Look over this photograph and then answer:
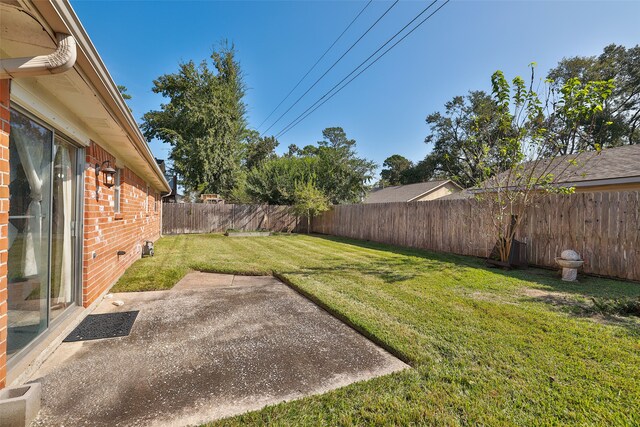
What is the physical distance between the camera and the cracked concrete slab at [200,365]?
5.91ft

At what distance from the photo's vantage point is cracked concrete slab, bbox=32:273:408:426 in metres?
1.80

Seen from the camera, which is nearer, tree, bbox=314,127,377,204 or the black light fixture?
the black light fixture

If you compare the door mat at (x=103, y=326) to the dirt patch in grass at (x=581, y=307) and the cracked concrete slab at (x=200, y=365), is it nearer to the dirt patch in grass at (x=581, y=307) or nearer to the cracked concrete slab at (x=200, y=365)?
the cracked concrete slab at (x=200, y=365)

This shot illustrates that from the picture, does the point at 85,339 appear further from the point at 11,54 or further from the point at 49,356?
the point at 11,54

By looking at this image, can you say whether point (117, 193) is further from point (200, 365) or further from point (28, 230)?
point (200, 365)

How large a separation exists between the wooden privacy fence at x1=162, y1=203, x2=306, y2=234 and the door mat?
1333 centimetres

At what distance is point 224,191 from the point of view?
21.5m

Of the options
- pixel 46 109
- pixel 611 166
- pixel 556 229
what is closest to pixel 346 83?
pixel 556 229

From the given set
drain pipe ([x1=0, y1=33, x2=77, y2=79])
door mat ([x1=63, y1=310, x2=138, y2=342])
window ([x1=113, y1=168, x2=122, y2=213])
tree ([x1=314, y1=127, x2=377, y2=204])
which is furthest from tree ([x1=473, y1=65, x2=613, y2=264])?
tree ([x1=314, y1=127, x2=377, y2=204])

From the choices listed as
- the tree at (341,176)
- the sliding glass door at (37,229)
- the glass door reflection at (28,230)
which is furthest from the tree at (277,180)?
the glass door reflection at (28,230)

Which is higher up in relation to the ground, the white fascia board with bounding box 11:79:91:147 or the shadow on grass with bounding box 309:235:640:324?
the white fascia board with bounding box 11:79:91:147

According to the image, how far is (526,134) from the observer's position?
241 inches

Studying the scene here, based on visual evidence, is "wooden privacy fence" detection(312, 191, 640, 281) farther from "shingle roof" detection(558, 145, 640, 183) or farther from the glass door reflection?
the glass door reflection

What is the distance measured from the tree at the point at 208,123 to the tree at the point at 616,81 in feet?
73.8
